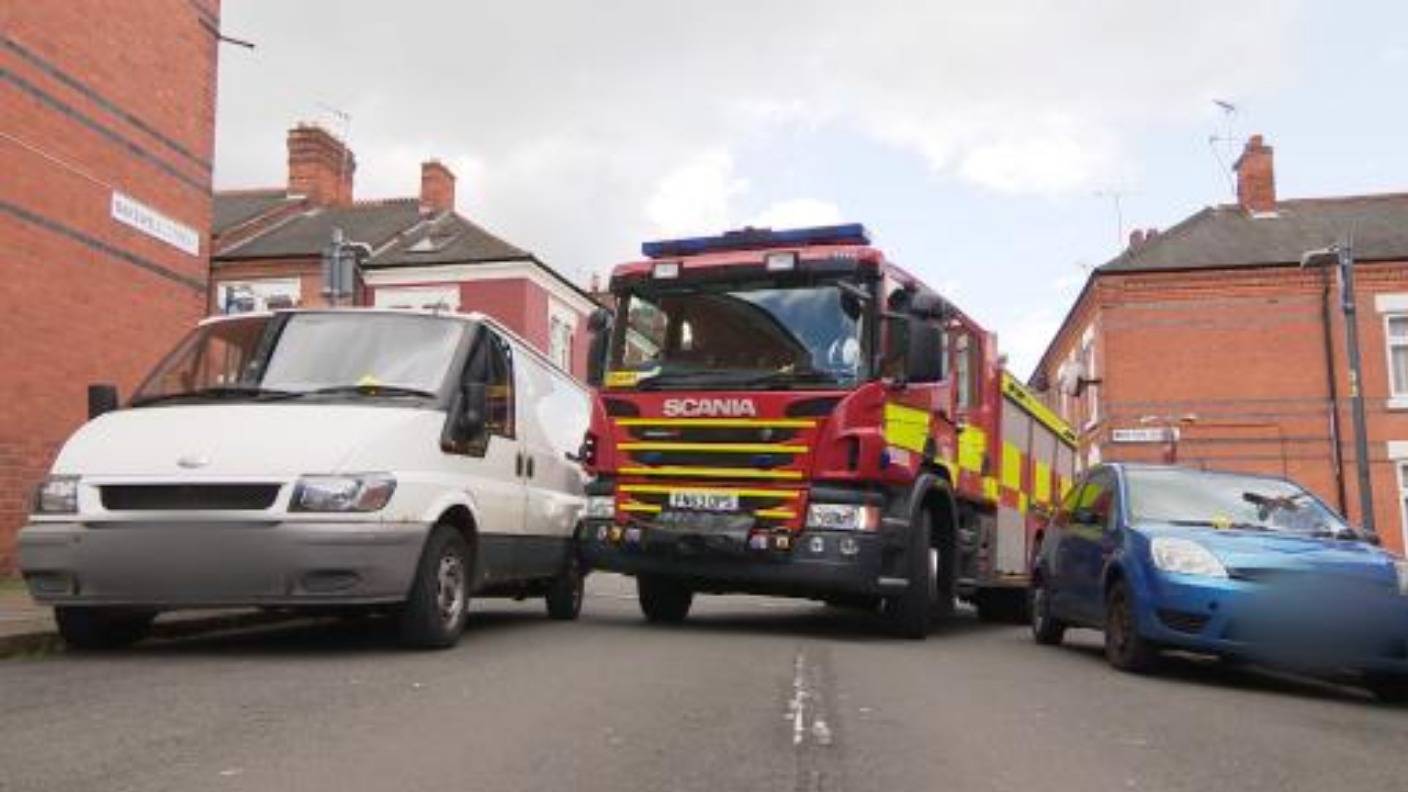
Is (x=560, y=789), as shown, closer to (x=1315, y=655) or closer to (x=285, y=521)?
(x=285, y=521)

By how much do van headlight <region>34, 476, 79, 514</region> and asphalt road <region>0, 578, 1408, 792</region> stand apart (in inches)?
34.9

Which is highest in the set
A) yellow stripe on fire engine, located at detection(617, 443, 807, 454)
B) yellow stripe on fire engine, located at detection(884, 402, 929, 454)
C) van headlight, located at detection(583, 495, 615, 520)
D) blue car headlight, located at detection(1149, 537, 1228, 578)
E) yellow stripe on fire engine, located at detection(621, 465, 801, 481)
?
yellow stripe on fire engine, located at detection(884, 402, 929, 454)

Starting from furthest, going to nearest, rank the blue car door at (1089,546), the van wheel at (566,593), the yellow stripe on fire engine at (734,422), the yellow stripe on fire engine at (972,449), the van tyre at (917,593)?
the yellow stripe on fire engine at (972,449), the van wheel at (566,593), the van tyre at (917,593), the yellow stripe on fire engine at (734,422), the blue car door at (1089,546)

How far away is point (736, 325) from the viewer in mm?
10906

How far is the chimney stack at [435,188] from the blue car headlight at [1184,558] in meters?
33.6

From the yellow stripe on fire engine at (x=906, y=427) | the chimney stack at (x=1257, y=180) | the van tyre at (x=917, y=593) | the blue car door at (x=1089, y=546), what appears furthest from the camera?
the chimney stack at (x=1257, y=180)

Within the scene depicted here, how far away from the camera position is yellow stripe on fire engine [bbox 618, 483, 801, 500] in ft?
33.9

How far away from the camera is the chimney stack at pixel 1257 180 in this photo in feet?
122

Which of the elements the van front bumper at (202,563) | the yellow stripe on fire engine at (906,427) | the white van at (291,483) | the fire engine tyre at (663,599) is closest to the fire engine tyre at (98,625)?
the white van at (291,483)

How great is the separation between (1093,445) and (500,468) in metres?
28.8

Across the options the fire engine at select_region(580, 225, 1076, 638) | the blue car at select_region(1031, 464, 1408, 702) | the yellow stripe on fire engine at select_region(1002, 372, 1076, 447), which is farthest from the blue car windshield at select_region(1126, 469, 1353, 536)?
the yellow stripe on fire engine at select_region(1002, 372, 1076, 447)

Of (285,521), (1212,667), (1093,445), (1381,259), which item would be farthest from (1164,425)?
(285,521)

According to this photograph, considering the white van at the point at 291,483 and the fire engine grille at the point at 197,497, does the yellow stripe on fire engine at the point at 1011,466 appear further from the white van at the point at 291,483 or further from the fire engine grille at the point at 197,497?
the fire engine grille at the point at 197,497

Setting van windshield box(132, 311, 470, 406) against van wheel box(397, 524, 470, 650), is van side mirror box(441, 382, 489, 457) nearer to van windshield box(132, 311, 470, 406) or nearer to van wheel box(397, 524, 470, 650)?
van windshield box(132, 311, 470, 406)
